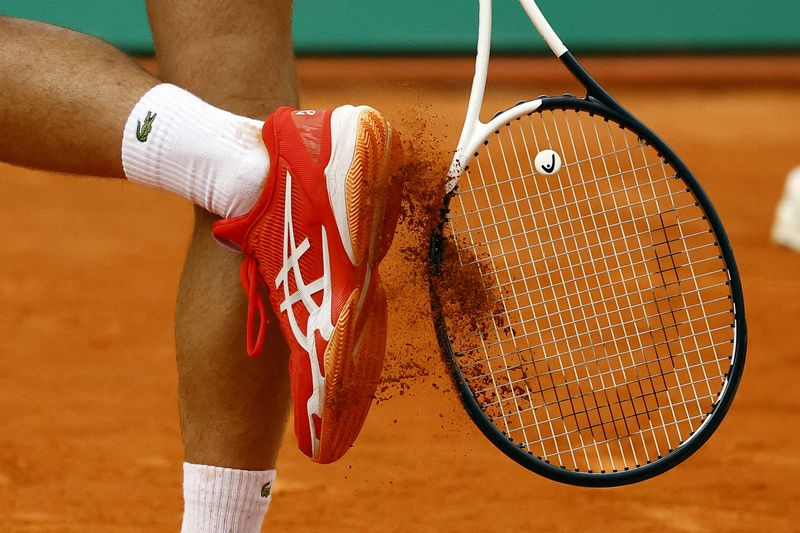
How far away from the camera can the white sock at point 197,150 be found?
109 centimetres

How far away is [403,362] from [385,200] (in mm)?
220

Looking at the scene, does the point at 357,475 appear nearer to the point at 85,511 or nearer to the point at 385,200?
the point at 85,511

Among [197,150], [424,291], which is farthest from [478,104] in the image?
[197,150]

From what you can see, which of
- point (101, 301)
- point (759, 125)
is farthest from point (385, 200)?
point (759, 125)

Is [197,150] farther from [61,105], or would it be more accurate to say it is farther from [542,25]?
[542,25]

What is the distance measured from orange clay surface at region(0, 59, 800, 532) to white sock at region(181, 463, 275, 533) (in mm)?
203

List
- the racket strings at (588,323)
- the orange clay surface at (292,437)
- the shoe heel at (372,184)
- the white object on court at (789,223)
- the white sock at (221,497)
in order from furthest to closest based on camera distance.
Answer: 1. the white object on court at (789,223)
2. the orange clay surface at (292,437)
3. the racket strings at (588,323)
4. the white sock at (221,497)
5. the shoe heel at (372,184)

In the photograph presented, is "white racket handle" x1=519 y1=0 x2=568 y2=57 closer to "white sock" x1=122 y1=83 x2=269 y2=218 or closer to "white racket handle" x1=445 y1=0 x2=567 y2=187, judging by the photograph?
"white racket handle" x1=445 y1=0 x2=567 y2=187

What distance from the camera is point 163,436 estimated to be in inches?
77.7

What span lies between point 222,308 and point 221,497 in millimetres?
193

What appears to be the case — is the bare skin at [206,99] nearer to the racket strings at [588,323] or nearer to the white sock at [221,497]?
the white sock at [221,497]

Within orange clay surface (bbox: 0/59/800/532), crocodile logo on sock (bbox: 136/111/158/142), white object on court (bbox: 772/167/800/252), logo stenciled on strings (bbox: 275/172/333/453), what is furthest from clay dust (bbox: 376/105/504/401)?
white object on court (bbox: 772/167/800/252)

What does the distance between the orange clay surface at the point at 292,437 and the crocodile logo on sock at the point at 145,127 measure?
0.13 meters

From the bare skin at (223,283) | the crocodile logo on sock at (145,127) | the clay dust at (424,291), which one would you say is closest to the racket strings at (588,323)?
the clay dust at (424,291)
